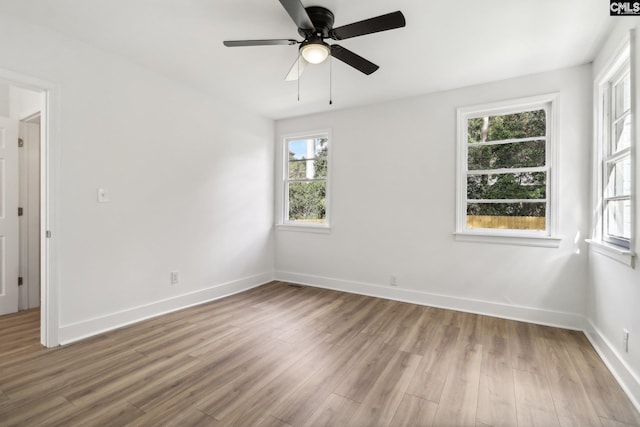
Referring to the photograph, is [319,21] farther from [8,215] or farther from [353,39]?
[8,215]

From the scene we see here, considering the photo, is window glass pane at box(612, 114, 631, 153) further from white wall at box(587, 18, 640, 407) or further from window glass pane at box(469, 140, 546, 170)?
window glass pane at box(469, 140, 546, 170)

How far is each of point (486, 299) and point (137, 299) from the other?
12.3 feet

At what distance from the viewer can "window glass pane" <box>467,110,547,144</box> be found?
3.24m

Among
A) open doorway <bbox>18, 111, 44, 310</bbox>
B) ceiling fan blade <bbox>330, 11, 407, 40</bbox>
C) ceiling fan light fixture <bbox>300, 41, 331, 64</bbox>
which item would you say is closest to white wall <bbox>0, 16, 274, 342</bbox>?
open doorway <bbox>18, 111, 44, 310</bbox>

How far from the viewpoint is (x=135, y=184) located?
307cm

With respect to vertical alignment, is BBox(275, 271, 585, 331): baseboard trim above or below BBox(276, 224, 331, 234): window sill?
below

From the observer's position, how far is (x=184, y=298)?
3.54m

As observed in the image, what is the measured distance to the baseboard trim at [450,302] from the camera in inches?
120

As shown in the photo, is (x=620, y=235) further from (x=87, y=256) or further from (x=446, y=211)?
(x=87, y=256)

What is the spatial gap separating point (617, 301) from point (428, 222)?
1802 millimetres

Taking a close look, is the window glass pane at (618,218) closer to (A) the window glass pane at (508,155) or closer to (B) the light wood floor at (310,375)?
(A) the window glass pane at (508,155)

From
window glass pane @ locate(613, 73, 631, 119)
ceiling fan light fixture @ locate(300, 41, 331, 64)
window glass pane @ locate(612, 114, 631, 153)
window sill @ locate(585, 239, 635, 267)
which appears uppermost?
ceiling fan light fixture @ locate(300, 41, 331, 64)

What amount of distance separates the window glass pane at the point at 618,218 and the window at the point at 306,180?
304cm

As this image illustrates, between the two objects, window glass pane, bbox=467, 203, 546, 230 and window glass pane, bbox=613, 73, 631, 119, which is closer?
window glass pane, bbox=613, 73, 631, 119
